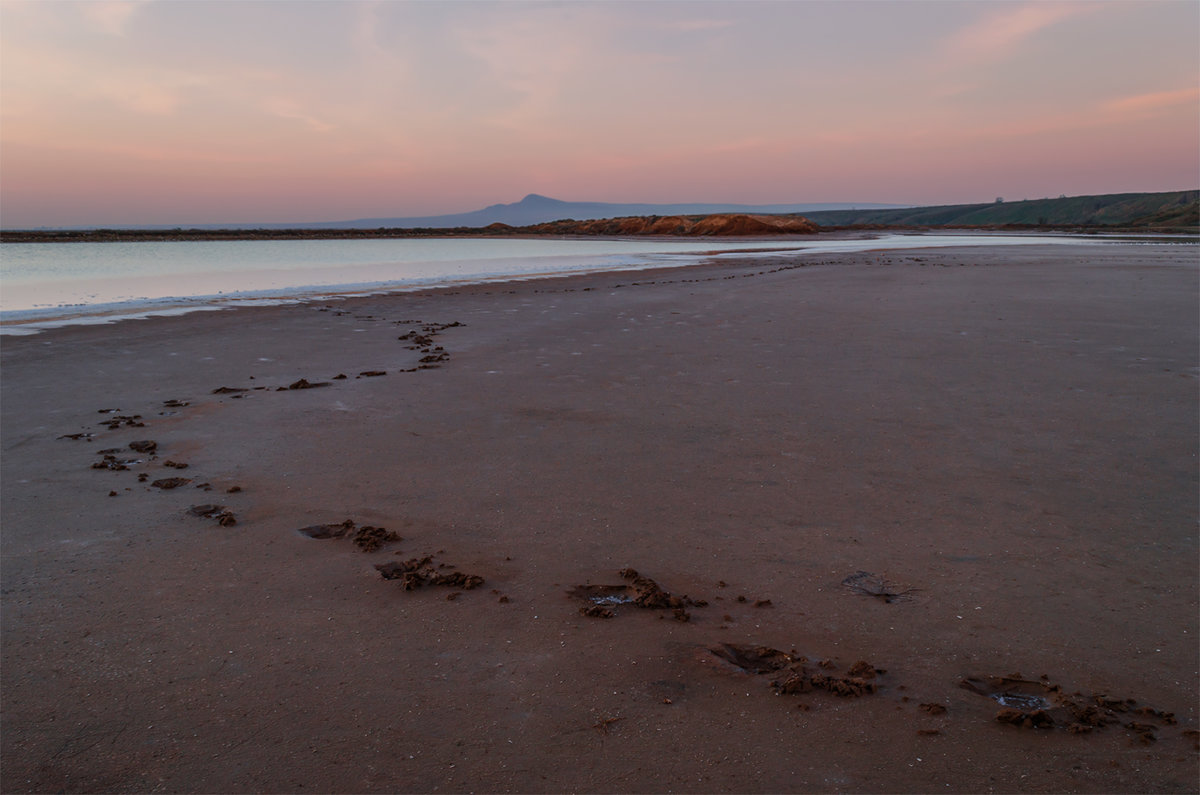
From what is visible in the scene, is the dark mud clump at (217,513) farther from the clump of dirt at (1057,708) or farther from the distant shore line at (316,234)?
the distant shore line at (316,234)

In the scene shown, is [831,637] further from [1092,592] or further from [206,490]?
[206,490]

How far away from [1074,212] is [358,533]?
132m

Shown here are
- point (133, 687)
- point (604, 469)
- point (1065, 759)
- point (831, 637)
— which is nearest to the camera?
point (1065, 759)

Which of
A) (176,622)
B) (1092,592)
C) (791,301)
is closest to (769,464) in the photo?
(1092,592)

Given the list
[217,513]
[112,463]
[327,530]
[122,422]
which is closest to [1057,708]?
[327,530]

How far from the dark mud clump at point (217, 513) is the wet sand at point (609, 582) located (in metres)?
0.03

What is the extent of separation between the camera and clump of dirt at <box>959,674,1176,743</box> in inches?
96.5

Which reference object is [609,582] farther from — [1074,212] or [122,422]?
[1074,212]

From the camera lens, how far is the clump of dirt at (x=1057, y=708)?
8.04ft

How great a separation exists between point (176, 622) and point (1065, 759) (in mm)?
3230

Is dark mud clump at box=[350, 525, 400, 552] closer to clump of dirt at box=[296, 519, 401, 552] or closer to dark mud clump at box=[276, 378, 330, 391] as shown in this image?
clump of dirt at box=[296, 519, 401, 552]

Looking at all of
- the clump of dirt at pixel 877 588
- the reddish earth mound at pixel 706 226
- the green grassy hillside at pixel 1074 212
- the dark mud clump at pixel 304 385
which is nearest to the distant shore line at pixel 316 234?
the reddish earth mound at pixel 706 226

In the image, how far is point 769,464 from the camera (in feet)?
16.5

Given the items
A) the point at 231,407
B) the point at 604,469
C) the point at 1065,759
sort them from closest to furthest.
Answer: the point at 1065,759
the point at 604,469
the point at 231,407
